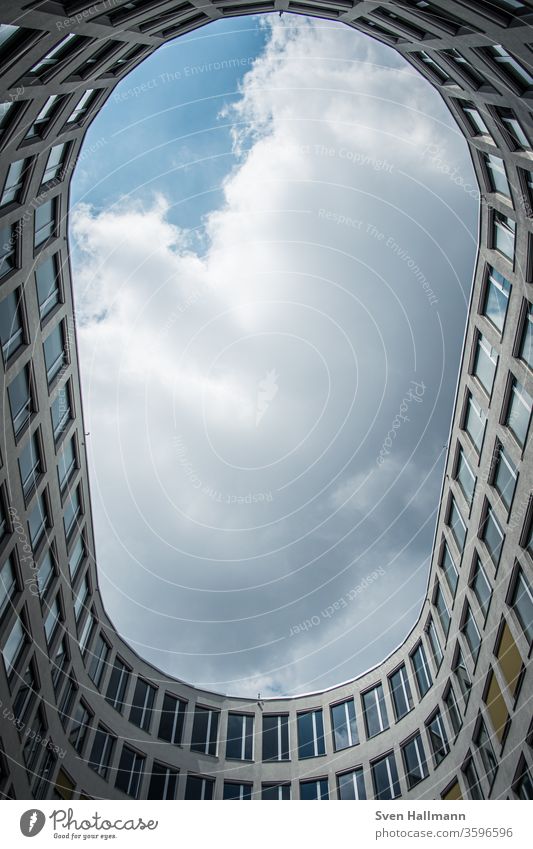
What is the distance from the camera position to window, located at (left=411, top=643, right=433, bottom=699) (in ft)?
100

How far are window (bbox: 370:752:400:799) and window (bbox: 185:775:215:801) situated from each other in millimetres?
10207

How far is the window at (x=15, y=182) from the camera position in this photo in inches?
713

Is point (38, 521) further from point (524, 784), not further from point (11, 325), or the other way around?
point (524, 784)

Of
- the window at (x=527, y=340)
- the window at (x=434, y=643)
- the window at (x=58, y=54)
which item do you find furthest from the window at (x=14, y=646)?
the window at (x=527, y=340)

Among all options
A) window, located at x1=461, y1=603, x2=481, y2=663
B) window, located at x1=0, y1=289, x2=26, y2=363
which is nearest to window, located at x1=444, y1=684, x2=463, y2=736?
window, located at x1=461, y1=603, x2=481, y2=663

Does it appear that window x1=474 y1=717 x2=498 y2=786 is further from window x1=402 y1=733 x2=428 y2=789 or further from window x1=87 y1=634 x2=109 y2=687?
window x1=87 y1=634 x2=109 y2=687

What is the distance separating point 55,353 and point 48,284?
3279 millimetres

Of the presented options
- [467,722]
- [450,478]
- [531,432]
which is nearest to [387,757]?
[467,722]

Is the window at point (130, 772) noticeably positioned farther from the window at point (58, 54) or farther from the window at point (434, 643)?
the window at point (58, 54)

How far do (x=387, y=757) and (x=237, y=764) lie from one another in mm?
10075
